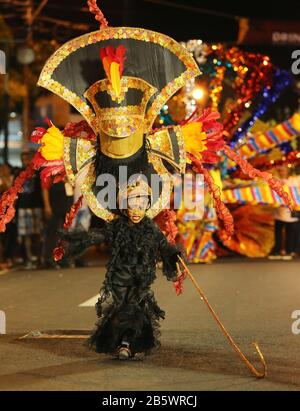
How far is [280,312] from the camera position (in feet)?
37.2

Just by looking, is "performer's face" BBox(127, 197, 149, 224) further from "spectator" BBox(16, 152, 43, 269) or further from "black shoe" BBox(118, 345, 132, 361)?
"spectator" BBox(16, 152, 43, 269)

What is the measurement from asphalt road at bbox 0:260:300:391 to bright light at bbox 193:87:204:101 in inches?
122

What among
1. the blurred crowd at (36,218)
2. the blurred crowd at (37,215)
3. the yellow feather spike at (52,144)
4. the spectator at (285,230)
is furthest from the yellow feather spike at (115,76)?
the spectator at (285,230)

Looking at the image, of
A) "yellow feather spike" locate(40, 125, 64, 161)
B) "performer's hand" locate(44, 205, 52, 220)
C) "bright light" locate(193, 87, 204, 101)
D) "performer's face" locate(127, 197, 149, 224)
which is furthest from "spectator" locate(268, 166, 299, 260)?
"performer's face" locate(127, 197, 149, 224)

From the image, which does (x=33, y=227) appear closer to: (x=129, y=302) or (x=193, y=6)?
(x=129, y=302)

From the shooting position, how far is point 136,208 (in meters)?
8.39

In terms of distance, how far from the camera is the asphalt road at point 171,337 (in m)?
7.53

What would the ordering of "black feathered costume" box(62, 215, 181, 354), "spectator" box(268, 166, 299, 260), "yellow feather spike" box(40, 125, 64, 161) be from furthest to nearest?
"spectator" box(268, 166, 299, 260) < "yellow feather spike" box(40, 125, 64, 161) < "black feathered costume" box(62, 215, 181, 354)

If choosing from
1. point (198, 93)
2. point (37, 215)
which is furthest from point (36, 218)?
point (198, 93)

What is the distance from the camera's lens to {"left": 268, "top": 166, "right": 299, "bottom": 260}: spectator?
A: 18.4m

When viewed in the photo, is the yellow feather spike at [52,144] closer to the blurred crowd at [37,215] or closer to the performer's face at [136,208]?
the performer's face at [136,208]

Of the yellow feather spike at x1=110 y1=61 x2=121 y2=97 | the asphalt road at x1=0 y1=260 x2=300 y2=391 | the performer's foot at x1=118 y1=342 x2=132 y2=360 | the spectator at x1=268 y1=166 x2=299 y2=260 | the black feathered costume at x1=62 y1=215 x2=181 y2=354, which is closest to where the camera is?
the asphalt road at x1=0 y1=260 x2=300 y2=391

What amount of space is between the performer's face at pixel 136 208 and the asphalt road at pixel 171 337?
110 cm
